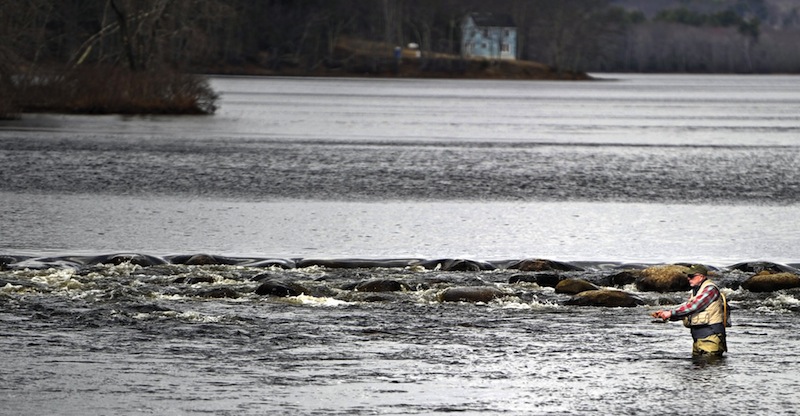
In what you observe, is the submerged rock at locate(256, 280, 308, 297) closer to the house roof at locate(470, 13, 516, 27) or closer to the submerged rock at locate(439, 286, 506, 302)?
the submerged rock at locate(439, 286, 506, 302)

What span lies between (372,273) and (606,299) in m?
3.13

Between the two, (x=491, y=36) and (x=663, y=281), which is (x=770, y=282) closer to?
(x=663, y=281)

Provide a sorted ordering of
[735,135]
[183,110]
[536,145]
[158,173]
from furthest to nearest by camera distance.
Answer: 1. [183,110]
2. [735,135]
3. [536,145]
4. [158,173]

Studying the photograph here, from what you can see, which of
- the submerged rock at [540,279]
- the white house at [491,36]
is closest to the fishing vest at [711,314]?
the submerged rock at [540,279]

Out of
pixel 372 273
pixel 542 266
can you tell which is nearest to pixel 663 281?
pixel 542 266

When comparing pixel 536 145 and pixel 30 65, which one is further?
pixel 30 65

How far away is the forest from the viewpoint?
51969 millimetres

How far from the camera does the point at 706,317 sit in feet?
34.6

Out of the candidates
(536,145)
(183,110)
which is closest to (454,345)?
(536,145)

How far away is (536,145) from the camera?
1538 inches

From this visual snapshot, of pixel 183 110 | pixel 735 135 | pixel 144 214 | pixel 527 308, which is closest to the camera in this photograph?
pixel 527 308

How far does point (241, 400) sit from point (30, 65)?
4568 centimetres

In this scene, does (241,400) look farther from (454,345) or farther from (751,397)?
(751,397)

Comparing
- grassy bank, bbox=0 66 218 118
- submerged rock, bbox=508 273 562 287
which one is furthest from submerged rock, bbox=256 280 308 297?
grassy bank, bbox=0 66 218 118
